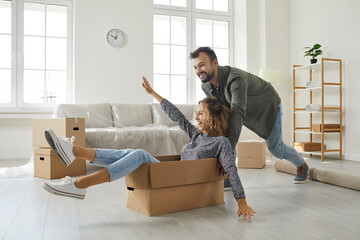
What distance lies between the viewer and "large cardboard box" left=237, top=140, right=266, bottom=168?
3391mm

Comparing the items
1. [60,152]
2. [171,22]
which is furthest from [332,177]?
[171,22]

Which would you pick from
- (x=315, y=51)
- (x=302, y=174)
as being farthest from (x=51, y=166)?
(x=315, y=51)

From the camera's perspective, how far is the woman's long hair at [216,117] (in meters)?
1.91

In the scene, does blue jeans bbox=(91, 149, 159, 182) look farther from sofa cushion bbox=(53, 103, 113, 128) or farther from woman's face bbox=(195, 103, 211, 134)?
sofa cushion bbox=(53, 103, 113, 128)

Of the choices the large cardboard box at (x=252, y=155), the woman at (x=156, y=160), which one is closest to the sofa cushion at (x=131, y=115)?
the large cardboard box at (x=252, y=155)

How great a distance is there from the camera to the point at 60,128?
2.87 meters

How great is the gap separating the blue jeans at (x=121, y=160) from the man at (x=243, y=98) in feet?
1.93

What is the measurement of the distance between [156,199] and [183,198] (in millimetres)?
162

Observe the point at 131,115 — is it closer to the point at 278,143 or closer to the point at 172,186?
the point at 278,143

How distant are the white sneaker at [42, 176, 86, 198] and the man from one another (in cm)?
92

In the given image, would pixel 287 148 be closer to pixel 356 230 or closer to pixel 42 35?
pixel 356 230

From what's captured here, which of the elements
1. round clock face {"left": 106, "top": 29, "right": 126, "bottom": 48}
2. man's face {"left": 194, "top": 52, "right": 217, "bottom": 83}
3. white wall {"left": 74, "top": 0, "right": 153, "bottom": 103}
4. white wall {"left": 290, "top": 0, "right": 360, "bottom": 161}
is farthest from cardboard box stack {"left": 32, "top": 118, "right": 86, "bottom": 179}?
white wall {"left": 290, "top": 0, "right": 360, "bottom": 161}

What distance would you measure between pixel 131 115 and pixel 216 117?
244 cm

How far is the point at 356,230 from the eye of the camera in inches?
57.6
